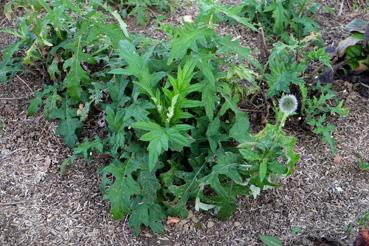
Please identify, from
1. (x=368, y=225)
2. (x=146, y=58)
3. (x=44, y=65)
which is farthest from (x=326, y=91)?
(x=44, y=65)

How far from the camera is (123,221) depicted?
133 inches

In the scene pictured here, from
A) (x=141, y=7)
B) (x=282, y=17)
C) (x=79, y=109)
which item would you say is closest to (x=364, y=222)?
(x=282, y=17)

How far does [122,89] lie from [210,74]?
590mm

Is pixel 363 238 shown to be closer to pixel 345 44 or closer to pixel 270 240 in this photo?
pixel 270 240

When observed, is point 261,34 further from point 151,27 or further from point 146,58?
point 146,58

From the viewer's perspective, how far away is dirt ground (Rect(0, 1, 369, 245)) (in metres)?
3.34

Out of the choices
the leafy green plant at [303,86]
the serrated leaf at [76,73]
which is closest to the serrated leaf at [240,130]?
the leafy green plant at [303,86]

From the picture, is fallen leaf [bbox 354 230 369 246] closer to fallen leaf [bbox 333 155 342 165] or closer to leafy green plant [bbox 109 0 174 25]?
fallen leaf [bbox 333 155 342 165]

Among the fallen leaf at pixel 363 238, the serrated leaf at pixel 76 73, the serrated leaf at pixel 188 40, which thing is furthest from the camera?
the serrated leaf at pixel 76 73

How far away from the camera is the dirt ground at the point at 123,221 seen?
3.34m

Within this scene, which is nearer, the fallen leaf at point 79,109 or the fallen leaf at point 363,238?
the fallen leaf at point 363,238

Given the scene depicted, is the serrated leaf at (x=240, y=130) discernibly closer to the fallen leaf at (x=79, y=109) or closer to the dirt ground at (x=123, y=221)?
the dirt ground at (x=123, y=221)

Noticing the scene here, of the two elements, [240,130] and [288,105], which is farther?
[240,130]

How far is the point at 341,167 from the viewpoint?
369cm
